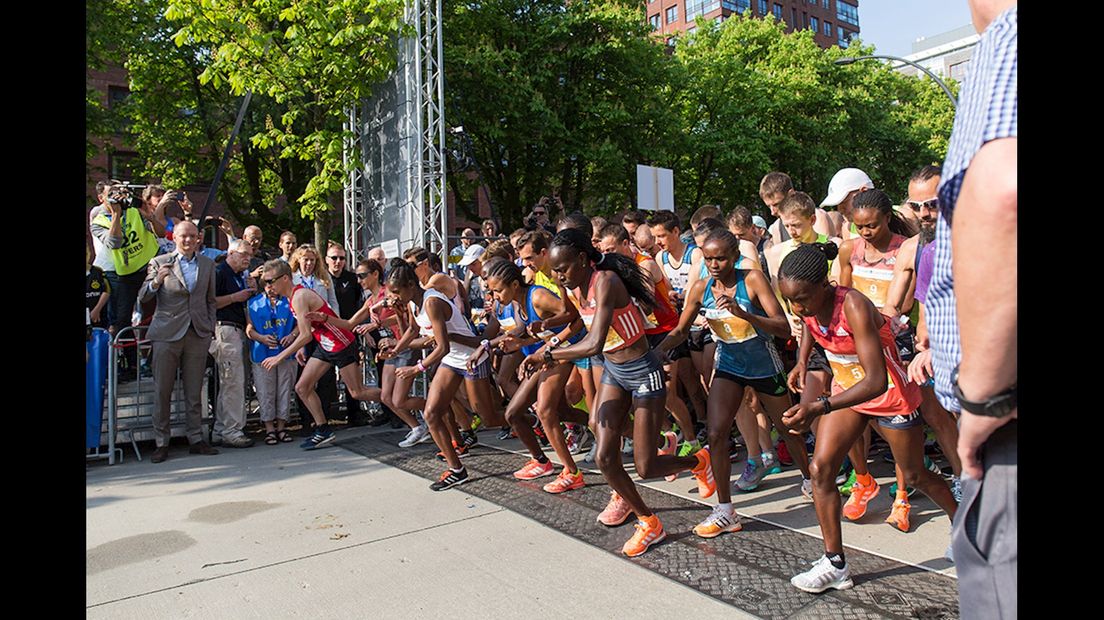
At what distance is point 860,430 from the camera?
3564mm

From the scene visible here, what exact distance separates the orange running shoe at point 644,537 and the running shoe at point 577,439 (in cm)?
261

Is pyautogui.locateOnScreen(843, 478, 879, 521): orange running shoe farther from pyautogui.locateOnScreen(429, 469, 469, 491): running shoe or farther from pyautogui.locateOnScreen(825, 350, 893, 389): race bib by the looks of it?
pyautogui.locateOnScreen(429, 469, 469, 491): running shoe

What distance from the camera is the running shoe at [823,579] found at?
341cm

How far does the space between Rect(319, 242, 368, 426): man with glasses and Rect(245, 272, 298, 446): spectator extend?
76 centimetres

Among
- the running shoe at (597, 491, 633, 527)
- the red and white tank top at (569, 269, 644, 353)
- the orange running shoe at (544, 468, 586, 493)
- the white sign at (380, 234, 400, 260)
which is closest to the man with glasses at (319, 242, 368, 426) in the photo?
the white sign at (380, 234, 400, 260)

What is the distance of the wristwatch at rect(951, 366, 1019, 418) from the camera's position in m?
1.34

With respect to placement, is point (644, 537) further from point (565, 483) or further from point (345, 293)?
point (345, 293)

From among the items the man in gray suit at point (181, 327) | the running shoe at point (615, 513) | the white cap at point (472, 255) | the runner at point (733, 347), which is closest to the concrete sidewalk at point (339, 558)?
the running shoe at point (615, 513)

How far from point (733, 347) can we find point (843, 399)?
136 centimetres

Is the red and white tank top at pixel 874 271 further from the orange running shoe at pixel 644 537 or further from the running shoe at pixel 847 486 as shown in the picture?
the orange running shoe at pixel 644 537

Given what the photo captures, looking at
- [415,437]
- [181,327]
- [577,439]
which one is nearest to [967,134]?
[577,439]

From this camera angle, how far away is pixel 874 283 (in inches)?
184
